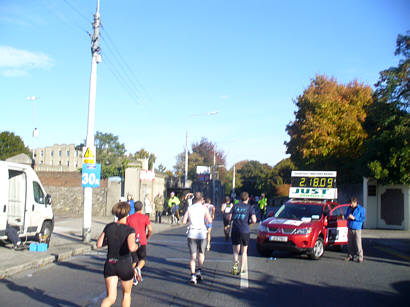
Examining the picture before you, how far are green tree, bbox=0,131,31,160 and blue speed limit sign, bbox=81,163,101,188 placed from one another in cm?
5564

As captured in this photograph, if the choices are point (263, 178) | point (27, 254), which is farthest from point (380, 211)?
point (263, 178)

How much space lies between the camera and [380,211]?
2370 cm

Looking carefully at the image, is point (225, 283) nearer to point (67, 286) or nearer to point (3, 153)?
point (67, 286)

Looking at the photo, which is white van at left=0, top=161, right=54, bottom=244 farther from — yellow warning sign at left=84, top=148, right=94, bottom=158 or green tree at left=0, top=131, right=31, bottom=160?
green tree at left=0, top=131, right=31, bottom=160

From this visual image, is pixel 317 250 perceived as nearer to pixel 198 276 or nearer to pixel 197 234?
pixel 198 276

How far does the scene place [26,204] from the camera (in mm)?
12922

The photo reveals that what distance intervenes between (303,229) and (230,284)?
153 inches

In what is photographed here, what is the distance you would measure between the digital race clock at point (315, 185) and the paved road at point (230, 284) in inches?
188

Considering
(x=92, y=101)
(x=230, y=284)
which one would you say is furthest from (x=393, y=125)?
(x=230, y=284)

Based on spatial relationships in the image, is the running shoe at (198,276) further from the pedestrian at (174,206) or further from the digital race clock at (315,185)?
the pedestrian at (174,206)

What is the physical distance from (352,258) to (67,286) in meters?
8.01

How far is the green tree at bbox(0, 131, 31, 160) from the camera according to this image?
65.9 meters

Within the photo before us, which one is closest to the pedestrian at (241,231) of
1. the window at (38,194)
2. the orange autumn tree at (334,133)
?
the window at (38,194)

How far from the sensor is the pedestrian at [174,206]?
81.9 feet
